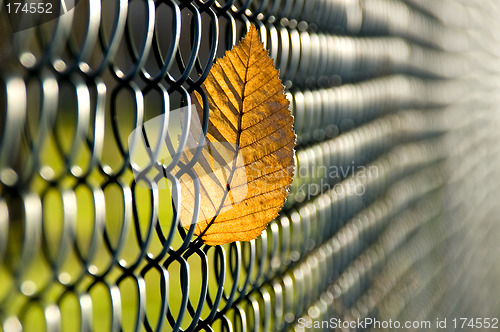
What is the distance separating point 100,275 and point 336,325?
82 cm

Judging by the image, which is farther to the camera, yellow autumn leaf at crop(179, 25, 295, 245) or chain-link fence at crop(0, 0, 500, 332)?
yellow autumn leaf at crop(179, 25, 295, 245)

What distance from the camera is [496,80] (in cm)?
400

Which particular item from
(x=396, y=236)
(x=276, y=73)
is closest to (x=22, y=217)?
(x=276, y=73)

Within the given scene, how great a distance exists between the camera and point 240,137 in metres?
0.66

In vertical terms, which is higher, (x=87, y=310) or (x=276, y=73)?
(x=276, y=73)

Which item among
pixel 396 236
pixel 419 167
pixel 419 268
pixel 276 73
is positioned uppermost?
pixel 276 73

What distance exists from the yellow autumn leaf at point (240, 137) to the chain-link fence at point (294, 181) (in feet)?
0.10

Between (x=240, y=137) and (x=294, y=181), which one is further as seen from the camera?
(x=294, y=181)

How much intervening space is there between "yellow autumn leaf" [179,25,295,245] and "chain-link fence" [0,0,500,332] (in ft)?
0.10

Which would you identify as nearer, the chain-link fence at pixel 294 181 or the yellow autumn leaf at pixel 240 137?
the chain-link fence at pixel 294 181

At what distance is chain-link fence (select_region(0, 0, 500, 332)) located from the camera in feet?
1.57

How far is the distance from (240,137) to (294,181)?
1.10 ft

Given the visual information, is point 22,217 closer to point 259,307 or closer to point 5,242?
point 5,242

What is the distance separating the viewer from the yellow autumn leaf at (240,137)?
650mm
